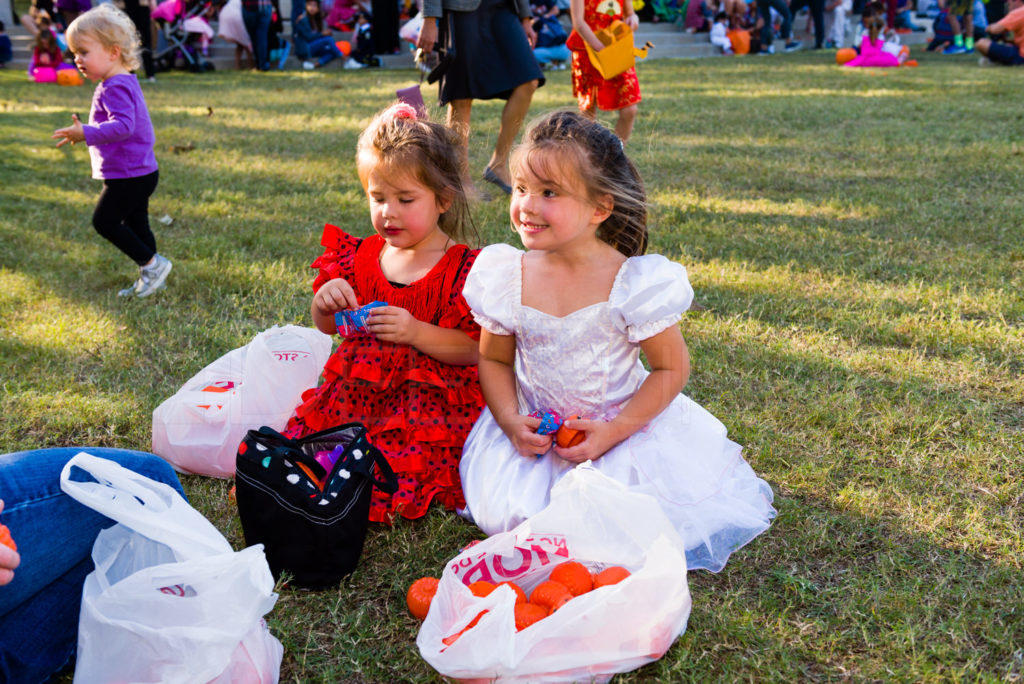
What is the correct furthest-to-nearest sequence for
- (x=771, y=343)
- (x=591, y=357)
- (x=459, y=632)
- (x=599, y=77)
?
(x=599, y=77) < (x=771, y=343) < (x=591, y=357) < (x=459, y=632)

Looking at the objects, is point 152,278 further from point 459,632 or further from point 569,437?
point 459,632

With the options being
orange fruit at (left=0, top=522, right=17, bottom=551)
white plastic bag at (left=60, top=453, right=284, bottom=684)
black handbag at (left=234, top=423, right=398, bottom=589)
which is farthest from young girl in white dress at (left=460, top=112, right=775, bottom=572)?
orange fruit at (left=0, top=522, right=17, bottom=551)

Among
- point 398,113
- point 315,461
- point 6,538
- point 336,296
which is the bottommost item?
point 315,461

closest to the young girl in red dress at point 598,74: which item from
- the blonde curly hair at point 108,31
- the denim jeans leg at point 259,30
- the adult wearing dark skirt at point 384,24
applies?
the blonde curly hair at point 108,31

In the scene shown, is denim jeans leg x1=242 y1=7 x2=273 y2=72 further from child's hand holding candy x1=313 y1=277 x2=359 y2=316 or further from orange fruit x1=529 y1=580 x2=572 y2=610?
orange fruit x1=529 y1=580 x2=572 y2=610

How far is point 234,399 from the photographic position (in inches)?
110

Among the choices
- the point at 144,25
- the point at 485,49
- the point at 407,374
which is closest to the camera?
the point at 407,374

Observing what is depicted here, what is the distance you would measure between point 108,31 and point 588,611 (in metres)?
3.29

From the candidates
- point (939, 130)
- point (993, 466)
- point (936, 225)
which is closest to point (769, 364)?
point (993, 466)

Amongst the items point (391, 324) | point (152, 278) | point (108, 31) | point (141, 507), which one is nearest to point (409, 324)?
point (391, 324)

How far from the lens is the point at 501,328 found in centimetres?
247

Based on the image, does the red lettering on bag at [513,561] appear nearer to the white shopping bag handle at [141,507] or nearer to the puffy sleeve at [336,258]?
the white shopping bag handle at [141,507]

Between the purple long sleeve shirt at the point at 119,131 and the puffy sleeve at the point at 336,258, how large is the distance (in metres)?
1.60

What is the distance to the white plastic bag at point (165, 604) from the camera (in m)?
1.63
